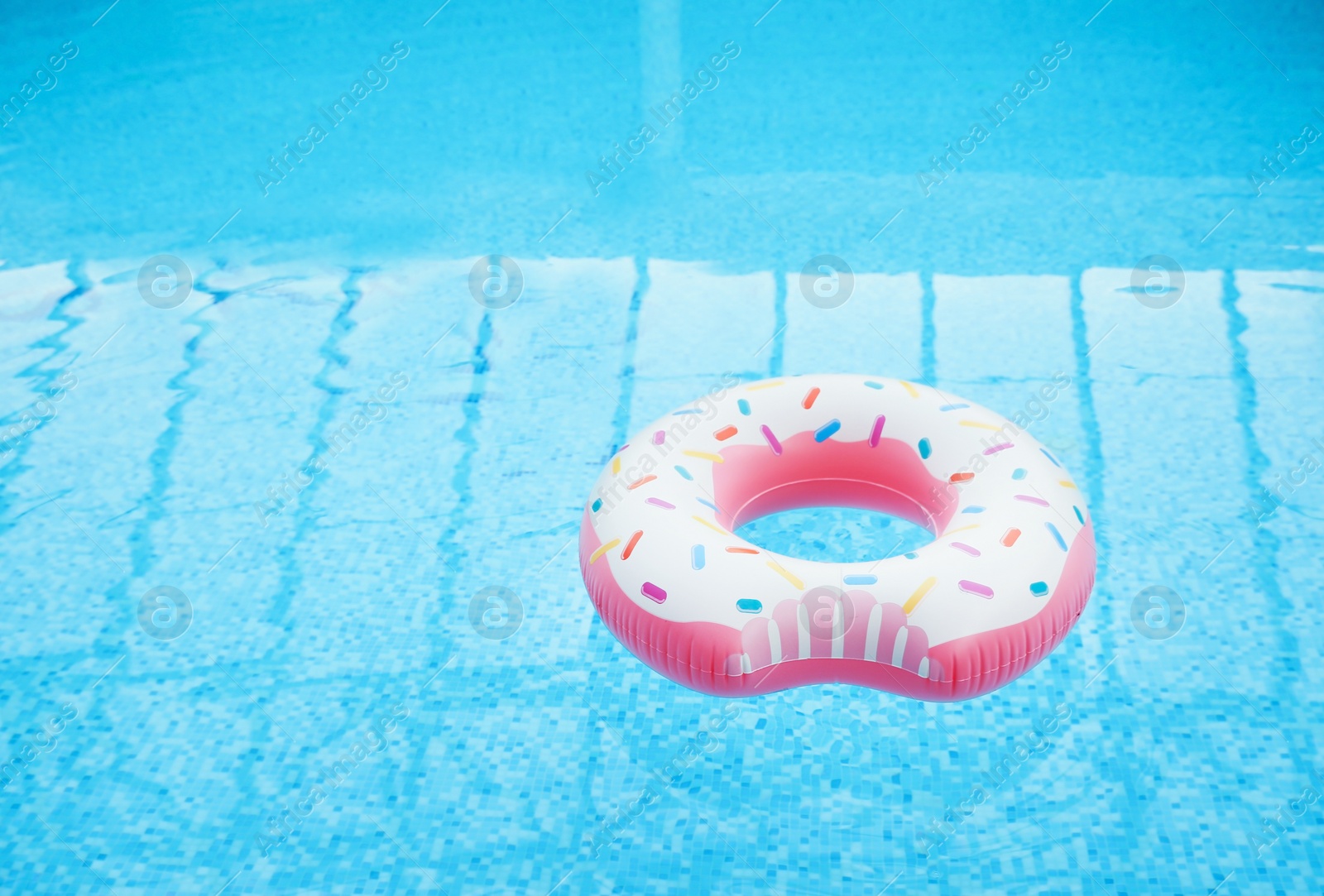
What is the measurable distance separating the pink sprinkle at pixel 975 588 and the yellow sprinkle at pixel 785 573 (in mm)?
306

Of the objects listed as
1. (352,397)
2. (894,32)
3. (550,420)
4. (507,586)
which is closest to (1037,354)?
(550,420)

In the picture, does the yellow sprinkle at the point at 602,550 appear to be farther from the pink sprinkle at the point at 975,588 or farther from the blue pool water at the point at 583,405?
the pink sprinkle at the point at 975,588

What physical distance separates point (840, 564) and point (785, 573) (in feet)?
0.48

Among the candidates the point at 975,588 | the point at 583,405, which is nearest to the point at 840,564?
the point at 975,588

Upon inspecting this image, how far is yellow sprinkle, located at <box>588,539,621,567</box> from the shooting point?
2324mm

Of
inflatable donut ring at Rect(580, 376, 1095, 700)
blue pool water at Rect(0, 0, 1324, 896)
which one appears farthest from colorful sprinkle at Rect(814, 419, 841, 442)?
blue pool water at Rect(0, 0, 1324, 896)

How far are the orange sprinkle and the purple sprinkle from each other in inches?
3.5

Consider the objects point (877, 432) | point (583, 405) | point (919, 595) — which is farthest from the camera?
point (583, 405)

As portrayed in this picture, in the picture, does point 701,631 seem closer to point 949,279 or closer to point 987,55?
point 949,279

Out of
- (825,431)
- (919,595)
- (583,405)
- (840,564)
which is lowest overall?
(919,595)

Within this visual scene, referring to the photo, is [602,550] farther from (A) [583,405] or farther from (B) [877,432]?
(A) [583,405]

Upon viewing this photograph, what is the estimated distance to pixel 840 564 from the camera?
2.25 m

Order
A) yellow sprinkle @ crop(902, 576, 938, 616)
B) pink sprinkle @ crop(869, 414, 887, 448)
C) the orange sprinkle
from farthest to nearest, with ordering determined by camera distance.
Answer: pink sprinkle @ crop(869, 414, 887, 448) < the orange sprinkle < yellow sprinkle @ crop(902, 576, 938, 616)

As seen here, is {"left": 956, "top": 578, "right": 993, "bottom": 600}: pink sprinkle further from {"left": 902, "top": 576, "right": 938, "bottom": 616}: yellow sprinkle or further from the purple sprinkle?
the purple sprinkle
